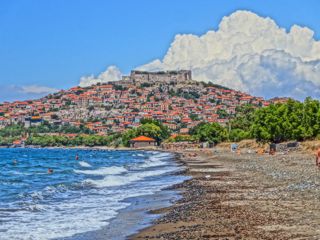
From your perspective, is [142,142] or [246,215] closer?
[246,215]

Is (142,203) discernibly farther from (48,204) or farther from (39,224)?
(39,224)

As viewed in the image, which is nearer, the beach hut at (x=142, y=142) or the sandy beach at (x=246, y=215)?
the sandy beach at (x=246, y=215)

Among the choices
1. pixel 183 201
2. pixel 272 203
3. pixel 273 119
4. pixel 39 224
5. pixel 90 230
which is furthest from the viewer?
pixel 273 119

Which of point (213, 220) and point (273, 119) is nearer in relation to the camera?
point (213, 220)

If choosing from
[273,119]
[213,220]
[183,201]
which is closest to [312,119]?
[273,119]

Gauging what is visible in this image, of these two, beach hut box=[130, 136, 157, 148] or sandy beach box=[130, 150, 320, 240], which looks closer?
sandy beach box=[130, 150, 320, 240]

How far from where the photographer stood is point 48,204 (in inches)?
953

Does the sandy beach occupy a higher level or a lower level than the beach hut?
lower

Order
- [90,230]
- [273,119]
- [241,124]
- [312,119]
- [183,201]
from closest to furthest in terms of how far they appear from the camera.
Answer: [90,230] < [183,201] < [312,119] < [273,119] < [241,124]

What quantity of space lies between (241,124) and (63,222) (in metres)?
125

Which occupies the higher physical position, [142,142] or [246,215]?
[142,142]

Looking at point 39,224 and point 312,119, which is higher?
point 312,119

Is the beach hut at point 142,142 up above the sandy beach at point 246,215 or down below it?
above

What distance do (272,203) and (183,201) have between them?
4.85 metres
